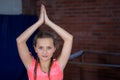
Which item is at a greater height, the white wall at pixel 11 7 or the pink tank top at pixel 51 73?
the white wall at pixel 11 7

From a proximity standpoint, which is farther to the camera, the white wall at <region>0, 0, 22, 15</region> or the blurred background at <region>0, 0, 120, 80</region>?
the white wall at <region>0, 0, 22, 15</region>

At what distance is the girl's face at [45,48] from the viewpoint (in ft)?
5.78

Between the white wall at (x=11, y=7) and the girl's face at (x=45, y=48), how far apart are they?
3.55 metres

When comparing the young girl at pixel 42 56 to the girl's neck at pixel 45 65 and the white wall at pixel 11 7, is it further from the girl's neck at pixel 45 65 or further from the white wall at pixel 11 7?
the white wall at pixel 11 7

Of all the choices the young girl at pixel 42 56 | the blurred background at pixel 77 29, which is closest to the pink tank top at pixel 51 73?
the young girl at pixel 42 56

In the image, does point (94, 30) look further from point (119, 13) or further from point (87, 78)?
point (87, 78)

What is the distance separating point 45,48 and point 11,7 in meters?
3.71

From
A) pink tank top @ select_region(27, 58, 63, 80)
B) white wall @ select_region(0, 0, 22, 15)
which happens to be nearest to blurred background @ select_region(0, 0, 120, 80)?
white wall @ select_region(0, 0, 22, 15)

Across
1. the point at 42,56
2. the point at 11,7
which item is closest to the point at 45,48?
the point at 42,56

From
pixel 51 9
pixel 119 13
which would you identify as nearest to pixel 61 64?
pixel 119 13

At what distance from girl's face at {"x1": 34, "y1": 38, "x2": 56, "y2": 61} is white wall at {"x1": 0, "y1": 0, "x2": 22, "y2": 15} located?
355cm

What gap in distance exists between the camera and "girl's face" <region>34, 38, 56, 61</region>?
176 cm

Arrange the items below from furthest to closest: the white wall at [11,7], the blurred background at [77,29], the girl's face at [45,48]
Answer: the white wall at [11,7]
the blurred background at [77,29]
the girl's face at [45,48]

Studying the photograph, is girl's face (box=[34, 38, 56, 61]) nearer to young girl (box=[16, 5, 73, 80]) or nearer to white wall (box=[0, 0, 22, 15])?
young girl (box=[16, 5, 73, 80])
